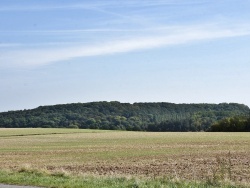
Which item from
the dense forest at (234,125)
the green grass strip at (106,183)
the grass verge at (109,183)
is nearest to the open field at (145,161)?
the grass verge at (109,183)

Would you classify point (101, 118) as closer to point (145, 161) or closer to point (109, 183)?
point (145, 161)

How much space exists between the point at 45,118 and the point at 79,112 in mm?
16456

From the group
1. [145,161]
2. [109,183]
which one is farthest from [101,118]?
[109,183]

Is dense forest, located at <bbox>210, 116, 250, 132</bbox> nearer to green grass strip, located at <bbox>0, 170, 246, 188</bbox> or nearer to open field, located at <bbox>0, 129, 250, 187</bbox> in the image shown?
open field, located at <bbox>0, 129, 250, 187</bbox>

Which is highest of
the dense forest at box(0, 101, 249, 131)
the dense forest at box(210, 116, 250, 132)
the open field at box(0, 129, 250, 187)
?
the dense forest at box(0, 101, 249, 131)

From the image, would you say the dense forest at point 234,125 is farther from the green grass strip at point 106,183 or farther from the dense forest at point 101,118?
the green grass strip at point 106,183

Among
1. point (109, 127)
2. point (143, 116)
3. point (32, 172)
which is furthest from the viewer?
point (143, 116)

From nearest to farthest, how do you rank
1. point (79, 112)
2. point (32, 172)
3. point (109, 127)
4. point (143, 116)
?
point (32, 172)
point (109, 127)
point (79, 112)
point (143, 116)

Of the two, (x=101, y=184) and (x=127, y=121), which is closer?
(x=101, y=184)

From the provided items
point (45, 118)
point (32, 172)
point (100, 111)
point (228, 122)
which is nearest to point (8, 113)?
point (45, 118)

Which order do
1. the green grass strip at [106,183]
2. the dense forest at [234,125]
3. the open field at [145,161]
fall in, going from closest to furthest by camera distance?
the green grass strip at [106,183]
the open field at [145,161]
the dense forest at [234,125]

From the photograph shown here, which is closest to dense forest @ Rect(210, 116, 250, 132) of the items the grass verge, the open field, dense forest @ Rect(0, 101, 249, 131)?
dense forest @ Rect(0, 101, 249, 131)

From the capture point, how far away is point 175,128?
16600cm

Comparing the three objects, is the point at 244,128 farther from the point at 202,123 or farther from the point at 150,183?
the point at 150,183
